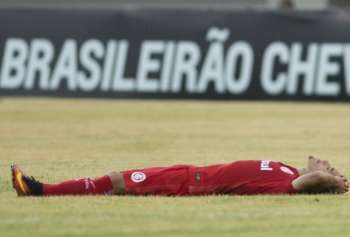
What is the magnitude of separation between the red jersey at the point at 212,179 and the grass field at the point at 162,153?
16cm

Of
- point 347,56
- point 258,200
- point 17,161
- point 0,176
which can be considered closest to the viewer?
point 258,200

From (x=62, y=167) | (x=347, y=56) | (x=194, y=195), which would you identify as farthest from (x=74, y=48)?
(x=194, y=195)

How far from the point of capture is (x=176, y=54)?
23.6m

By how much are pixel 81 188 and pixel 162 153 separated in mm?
4252

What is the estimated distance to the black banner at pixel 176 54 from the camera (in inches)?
909

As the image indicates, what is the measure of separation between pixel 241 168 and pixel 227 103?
44.2 feet

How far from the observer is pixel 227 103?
23078 mm

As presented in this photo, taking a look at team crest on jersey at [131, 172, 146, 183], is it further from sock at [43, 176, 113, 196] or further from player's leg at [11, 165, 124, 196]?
sock at [43, 176, 113, 196]

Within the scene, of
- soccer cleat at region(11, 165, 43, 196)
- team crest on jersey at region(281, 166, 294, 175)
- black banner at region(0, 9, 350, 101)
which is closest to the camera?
soccer cleat at region(11, 165, 43, 196)

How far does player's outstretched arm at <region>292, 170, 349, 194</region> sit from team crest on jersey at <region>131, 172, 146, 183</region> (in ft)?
4.42

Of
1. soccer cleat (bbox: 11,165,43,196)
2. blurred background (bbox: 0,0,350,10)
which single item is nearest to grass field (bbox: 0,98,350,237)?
soccer cleat (bbox: 11,165,43,196)

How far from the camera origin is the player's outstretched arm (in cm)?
961

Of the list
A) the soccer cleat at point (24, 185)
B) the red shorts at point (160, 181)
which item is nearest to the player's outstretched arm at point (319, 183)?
the red shorts at point (160, 181)

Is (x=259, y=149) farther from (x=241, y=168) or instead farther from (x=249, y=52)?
(x=249, y=52)
